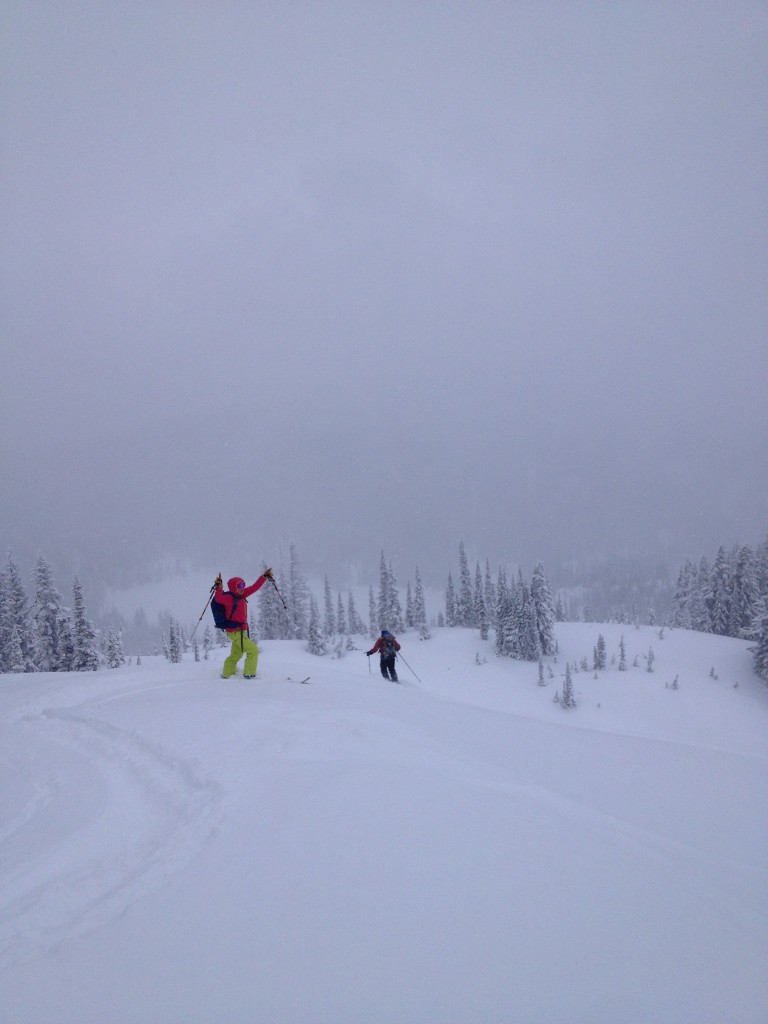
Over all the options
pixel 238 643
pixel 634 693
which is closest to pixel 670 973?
pixel 238 643

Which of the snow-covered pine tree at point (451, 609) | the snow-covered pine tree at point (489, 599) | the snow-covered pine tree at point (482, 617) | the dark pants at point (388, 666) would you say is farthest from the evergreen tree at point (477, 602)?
the dark pants at point (388, 666)

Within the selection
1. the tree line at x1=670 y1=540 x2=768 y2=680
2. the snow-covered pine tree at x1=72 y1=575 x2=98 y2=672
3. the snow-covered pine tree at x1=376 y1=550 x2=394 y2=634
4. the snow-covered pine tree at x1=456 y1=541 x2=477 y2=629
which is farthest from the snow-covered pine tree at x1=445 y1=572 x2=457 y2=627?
the snow-covered pine tree at x1=72 y1=575 x2=98 y2=672

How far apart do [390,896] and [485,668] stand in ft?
147

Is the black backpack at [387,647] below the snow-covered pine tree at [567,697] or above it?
above

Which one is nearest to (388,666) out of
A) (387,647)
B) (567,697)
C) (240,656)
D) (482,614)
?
(387,647)

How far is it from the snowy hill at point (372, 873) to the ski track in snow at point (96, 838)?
0.08ft

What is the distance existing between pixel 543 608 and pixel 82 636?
128 ft

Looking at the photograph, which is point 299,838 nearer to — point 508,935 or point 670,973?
point 508,935

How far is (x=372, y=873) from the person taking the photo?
3.47 meters

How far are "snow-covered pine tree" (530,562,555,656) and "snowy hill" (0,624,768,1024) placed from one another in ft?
136

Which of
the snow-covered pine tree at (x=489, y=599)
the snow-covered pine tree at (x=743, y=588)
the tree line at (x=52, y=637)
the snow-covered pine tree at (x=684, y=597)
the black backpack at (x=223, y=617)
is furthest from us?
the snow-covered pine tree at (x=684, y=597)

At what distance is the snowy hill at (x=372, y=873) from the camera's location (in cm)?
253

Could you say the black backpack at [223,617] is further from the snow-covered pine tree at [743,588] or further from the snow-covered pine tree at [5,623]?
the snow-covered pine tree at [743,588]

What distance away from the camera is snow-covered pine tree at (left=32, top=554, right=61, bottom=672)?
1289 inches
